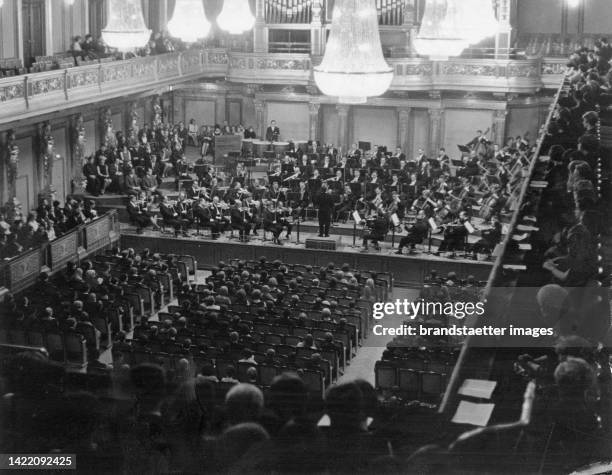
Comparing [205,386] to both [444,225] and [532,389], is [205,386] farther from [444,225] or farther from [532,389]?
[444,225]

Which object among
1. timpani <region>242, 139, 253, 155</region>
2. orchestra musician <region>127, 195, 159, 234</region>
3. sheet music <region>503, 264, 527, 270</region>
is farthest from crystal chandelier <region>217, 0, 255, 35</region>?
timpani <region>242, 139, 253, 155</region>

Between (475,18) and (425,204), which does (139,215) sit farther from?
(475,18)

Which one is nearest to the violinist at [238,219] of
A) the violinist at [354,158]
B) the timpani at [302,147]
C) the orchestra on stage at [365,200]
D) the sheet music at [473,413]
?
the orchestra on stage at [365,200]

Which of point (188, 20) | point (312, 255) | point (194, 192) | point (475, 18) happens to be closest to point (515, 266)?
point (475, 18)

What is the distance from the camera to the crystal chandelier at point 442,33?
1164 centimetres

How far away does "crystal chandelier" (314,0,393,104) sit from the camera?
8.84m

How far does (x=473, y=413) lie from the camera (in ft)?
16.6

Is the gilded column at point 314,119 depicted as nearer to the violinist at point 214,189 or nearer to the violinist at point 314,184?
the violinist at point 214,189

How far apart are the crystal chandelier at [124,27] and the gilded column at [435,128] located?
14.4 meters

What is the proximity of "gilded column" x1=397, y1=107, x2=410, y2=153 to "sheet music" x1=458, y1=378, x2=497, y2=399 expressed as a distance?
922 inches

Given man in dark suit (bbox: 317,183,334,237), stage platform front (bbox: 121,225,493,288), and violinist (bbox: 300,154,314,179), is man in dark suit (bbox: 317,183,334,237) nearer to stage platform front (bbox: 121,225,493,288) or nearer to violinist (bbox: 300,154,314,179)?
stage platform front (bbox: 121,225,493,288)

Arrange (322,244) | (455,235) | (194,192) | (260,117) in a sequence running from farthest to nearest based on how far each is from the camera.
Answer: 1. (260,117)
2. (194,192)
3. (322,244)
4. (455,235)

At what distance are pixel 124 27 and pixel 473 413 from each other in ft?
37.4

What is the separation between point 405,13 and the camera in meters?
27.7
